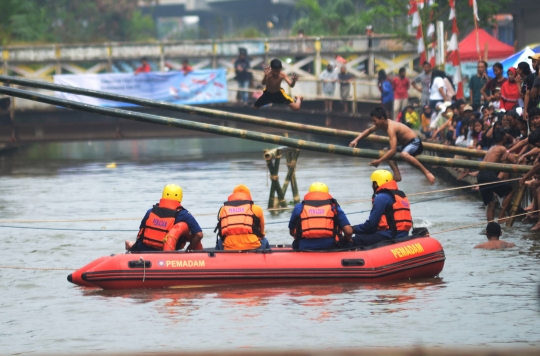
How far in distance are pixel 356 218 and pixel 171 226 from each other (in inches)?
343

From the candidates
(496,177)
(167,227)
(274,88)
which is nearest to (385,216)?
(167,227)

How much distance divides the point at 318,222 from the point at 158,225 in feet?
7.75

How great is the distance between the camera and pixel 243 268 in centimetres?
1564

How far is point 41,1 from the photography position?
65.5m

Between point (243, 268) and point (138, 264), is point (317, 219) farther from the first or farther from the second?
point (138, 264)

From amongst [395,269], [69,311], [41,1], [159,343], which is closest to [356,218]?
[395,269]

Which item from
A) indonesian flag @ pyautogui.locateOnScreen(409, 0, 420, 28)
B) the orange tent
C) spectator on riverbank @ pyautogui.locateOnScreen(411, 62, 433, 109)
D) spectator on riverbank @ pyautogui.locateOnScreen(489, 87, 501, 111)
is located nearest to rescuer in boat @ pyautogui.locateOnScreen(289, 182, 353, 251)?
spectator on riverbank @ pyautogui.locateOnScreen(489, 87, 501, 111)

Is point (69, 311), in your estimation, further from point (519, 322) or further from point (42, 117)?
point (42, 117)

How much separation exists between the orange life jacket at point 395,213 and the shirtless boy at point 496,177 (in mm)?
3705

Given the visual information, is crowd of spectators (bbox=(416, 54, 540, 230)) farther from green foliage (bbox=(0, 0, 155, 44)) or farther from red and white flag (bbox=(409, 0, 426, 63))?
green foliage (bbox=(0, 0, 155, 44))

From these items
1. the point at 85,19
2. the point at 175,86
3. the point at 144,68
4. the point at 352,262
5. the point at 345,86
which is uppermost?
the point at 85,19

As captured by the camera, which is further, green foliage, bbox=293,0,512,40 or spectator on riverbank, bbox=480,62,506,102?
green foliage, bbox=293,0,512,40

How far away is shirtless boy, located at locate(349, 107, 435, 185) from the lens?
57.1ft

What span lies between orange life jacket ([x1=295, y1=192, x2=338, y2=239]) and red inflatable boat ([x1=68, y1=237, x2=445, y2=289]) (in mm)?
292
